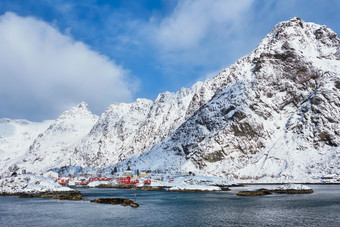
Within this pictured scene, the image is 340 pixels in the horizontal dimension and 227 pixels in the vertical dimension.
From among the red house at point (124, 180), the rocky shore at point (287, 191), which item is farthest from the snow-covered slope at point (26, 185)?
the rocky shore at point (287, 191)

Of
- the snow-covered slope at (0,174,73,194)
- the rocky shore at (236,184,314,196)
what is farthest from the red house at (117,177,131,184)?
the rocky shore at (236,184,314,196)

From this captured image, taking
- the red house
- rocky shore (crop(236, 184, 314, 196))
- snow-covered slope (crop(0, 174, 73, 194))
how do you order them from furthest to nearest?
the red house → snow-covered slope (crop(0, 174, 73, 194)) → rocky shore (crop(236, 184, 314, 196))

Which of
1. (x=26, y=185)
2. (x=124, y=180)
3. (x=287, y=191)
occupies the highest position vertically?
(x=124, y=180)

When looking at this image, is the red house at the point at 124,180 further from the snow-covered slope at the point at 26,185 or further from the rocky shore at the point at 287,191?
the rocky shore at the point at 287,191

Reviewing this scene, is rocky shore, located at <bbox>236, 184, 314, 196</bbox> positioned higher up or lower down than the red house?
lower down

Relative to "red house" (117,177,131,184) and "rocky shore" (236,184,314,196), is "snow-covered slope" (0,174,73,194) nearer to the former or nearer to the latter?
"red house" (117,177,131,184)

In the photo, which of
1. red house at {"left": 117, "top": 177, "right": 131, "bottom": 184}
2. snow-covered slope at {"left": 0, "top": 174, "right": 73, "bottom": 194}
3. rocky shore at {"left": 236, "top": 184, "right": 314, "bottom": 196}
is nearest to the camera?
rocky shore at {"left": 236, "top": 184, "right": 314, "bottom": 196}

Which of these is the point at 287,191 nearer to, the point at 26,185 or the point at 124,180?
the point at 26,185

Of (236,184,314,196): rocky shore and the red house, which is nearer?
(236,184,314,196): rocky shore

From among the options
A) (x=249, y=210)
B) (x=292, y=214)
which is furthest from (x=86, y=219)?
(x=292, y=214)

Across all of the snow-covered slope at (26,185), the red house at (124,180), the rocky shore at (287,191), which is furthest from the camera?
the red house at (124,180)

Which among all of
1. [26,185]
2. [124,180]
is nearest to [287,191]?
[26,185]

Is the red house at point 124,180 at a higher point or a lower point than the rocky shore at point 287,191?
higher

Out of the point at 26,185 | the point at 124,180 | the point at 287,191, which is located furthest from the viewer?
the point at 124,180
